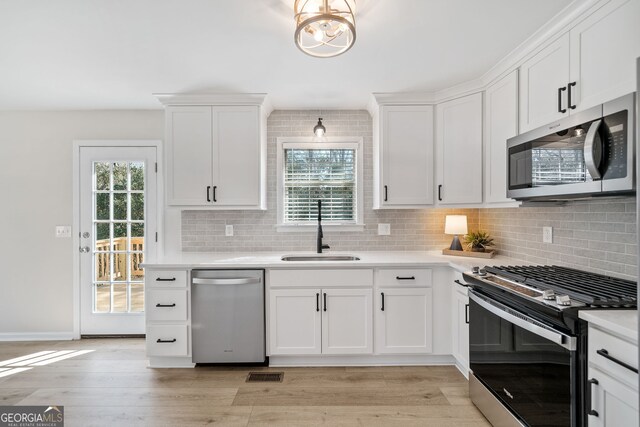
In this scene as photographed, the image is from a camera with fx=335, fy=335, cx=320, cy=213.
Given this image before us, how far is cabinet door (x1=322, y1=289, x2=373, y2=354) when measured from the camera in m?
2.74

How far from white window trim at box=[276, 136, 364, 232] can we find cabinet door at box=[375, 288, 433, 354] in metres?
0.92

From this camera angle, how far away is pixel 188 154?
3.06m

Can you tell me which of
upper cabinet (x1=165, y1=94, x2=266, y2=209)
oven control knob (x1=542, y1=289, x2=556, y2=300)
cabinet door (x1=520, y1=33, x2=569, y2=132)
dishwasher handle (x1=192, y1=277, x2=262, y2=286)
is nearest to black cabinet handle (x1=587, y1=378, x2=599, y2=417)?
oven control knob (x1=542, y1=289, x2=556, y2=300)

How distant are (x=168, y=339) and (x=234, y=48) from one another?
228cm

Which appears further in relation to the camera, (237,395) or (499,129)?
(499,129)

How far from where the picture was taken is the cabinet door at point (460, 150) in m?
2.81

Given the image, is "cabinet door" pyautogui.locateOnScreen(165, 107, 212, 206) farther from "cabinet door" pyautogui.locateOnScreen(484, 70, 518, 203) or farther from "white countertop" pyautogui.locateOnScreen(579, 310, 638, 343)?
"white countertop" pyautogui.locateOnScreen(579, 310, 638, 343)

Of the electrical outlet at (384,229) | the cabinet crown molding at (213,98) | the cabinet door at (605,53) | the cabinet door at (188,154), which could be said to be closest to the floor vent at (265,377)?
the cabinet door at (188,154)

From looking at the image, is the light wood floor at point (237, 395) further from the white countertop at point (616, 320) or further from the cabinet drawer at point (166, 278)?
the white countertop at point (616, 320)

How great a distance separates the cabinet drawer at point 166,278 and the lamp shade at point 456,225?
2.39 metres

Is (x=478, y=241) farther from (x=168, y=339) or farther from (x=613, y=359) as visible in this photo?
(x=168, y=339)

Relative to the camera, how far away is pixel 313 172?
3.51 m

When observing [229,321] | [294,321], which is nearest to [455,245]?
[294,321]

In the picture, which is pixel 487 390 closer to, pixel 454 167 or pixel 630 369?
pixel 630 369
